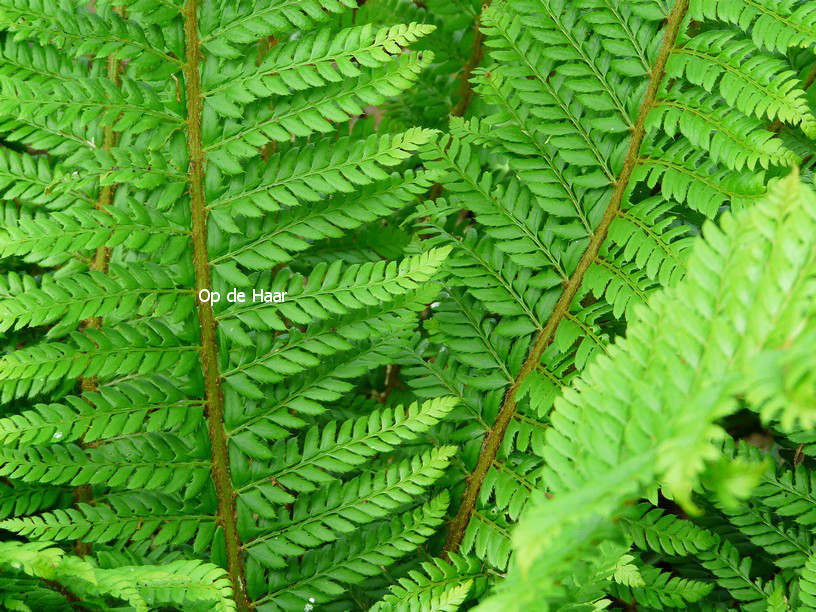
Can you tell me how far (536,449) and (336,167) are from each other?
39 cm

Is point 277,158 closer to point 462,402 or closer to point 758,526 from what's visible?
point 462,402

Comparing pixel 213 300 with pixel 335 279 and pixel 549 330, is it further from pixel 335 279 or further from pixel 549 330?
pixel 549 330

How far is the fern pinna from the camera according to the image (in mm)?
852

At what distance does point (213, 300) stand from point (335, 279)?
0.14m

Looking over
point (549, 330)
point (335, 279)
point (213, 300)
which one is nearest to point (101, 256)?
point (213, 300)

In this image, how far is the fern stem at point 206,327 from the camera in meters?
0.87

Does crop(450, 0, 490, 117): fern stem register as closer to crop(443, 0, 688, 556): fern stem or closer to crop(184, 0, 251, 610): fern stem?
crop(443, 0, 688, 556): fern stem

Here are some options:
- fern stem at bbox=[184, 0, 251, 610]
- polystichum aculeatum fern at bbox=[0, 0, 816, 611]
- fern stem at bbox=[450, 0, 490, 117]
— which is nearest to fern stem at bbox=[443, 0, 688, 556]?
polystichum aculeatum fern at bbox=[0, 0, 816, 611]

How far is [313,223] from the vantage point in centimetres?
92

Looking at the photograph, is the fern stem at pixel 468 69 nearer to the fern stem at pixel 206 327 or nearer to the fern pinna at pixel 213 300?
the fern pinna at pixel 213 300

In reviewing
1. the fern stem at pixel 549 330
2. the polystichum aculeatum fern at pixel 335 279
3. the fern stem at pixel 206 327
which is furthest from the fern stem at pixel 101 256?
the fern stem at pixel 549 330

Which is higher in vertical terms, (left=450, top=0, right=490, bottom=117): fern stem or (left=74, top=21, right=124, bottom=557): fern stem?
(left=450, top=0, right=490, bottom=117): fern stem

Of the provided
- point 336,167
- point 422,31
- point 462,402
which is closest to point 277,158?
point 336,167

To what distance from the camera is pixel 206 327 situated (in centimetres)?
91
